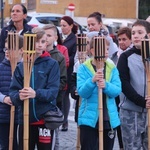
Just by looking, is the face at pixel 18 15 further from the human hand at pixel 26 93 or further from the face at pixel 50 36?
the human hand at pixel 26 93

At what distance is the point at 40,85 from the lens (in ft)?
21.5

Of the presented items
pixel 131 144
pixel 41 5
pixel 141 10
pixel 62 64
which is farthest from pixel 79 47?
pixel 141 10

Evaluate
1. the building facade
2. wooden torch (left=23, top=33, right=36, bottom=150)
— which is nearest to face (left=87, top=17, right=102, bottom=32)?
wooden torch (left=23, top=33, right=36, bottom=150)

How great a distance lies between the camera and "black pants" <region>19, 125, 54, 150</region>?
6.66m

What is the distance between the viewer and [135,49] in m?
6.98

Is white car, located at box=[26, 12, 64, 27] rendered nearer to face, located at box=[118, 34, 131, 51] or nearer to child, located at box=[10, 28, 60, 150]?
face, located at box=[118, 34, 131, 51]

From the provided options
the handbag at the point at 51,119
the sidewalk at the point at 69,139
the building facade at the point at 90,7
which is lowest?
the sidewalk at the point at 69,139

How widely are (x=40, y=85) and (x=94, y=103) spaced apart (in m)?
0.63

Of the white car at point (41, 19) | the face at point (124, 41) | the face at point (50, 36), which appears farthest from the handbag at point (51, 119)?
the white car at point (41, 19)

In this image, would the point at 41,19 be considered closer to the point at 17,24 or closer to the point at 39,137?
the point at 17,24

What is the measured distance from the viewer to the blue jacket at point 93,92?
21.8 ft

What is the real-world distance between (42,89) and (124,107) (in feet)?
3.48

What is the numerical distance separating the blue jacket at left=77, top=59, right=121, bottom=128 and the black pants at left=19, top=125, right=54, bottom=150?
1.27 feet

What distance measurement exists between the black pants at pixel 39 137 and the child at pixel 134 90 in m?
0.89
